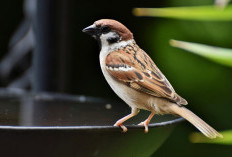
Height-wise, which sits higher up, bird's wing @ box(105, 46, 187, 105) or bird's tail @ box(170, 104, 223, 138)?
bird's wing @ box(105, 46, 187, 105)

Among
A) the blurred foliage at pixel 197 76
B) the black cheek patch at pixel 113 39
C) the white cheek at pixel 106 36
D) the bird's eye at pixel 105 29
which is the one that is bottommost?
the blurred foliage at pixel 197 76

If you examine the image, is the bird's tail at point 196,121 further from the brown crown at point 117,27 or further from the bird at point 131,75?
the brown crown at point 117,27

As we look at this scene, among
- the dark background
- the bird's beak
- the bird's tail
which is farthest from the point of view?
the dark background

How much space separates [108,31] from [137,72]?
142 millimetres

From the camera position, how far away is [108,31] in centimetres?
148

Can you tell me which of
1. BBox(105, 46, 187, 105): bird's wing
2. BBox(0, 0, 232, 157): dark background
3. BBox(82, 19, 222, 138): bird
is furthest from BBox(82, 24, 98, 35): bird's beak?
BBox(0, 0, 232, 157): dark background

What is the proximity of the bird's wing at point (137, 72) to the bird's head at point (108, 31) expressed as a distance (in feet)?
0.16

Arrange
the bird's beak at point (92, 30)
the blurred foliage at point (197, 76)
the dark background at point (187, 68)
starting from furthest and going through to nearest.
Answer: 1. the blurred foliage at point (197, 76)
2. the dark background at point (187, 68)
3. the bird's beak at point (92, 30)

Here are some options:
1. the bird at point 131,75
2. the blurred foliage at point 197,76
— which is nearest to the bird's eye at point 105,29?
the bird at point 131,75

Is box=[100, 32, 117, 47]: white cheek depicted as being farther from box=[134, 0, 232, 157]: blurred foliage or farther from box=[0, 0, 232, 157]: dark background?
box=[134, 0, 232, 157]: blurred foliage

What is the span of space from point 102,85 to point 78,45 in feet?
1.01

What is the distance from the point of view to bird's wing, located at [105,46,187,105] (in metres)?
1.49

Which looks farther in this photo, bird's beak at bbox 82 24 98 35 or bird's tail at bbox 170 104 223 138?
bird's beak at bbox 82 24 98 35

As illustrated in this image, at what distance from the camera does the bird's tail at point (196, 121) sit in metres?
1.32
